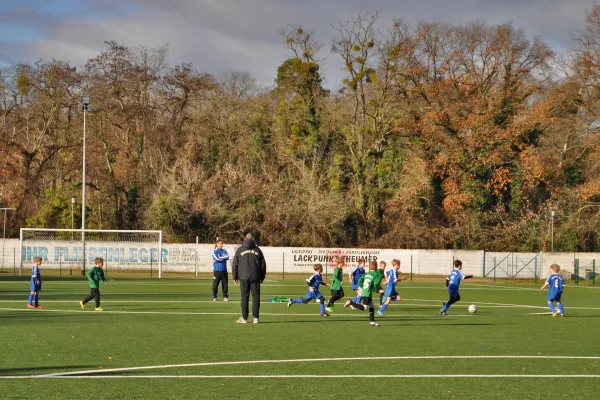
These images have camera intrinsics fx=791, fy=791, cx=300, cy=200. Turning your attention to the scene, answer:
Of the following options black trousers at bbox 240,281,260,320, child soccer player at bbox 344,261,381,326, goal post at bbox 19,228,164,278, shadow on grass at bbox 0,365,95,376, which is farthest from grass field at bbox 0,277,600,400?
goal post at bbox 19,228,164,278

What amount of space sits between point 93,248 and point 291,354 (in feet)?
117

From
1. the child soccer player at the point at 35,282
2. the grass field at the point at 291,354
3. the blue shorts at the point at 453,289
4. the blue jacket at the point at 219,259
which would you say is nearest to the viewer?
the grass field at the point at 291,354

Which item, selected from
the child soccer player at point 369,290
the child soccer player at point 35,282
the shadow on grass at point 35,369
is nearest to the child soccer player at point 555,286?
the child soccer player at point 369,290

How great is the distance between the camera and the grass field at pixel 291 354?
9.87m

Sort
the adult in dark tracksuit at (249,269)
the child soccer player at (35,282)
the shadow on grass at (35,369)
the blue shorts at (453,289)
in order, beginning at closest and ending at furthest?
the shadow on grass at (35,369)
the adult in dark tracksuit at (249,269)
the blue shorts at (453,289)
the child soccer player at (35,282)

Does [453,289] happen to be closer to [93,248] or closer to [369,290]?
[369,290]

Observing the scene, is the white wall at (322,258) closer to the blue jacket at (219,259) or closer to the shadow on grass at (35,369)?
the blue jacket at (219,259)

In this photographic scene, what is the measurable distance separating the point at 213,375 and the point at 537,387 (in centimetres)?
430

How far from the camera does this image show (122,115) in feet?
207

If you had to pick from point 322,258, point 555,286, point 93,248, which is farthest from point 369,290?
point 322,258

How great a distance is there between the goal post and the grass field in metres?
23.6

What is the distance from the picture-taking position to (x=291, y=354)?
1318cm

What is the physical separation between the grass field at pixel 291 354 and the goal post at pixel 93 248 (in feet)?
77.4

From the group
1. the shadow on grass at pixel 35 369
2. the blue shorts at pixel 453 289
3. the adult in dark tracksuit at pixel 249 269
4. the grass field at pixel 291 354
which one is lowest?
the grass field at pixel 291 354
